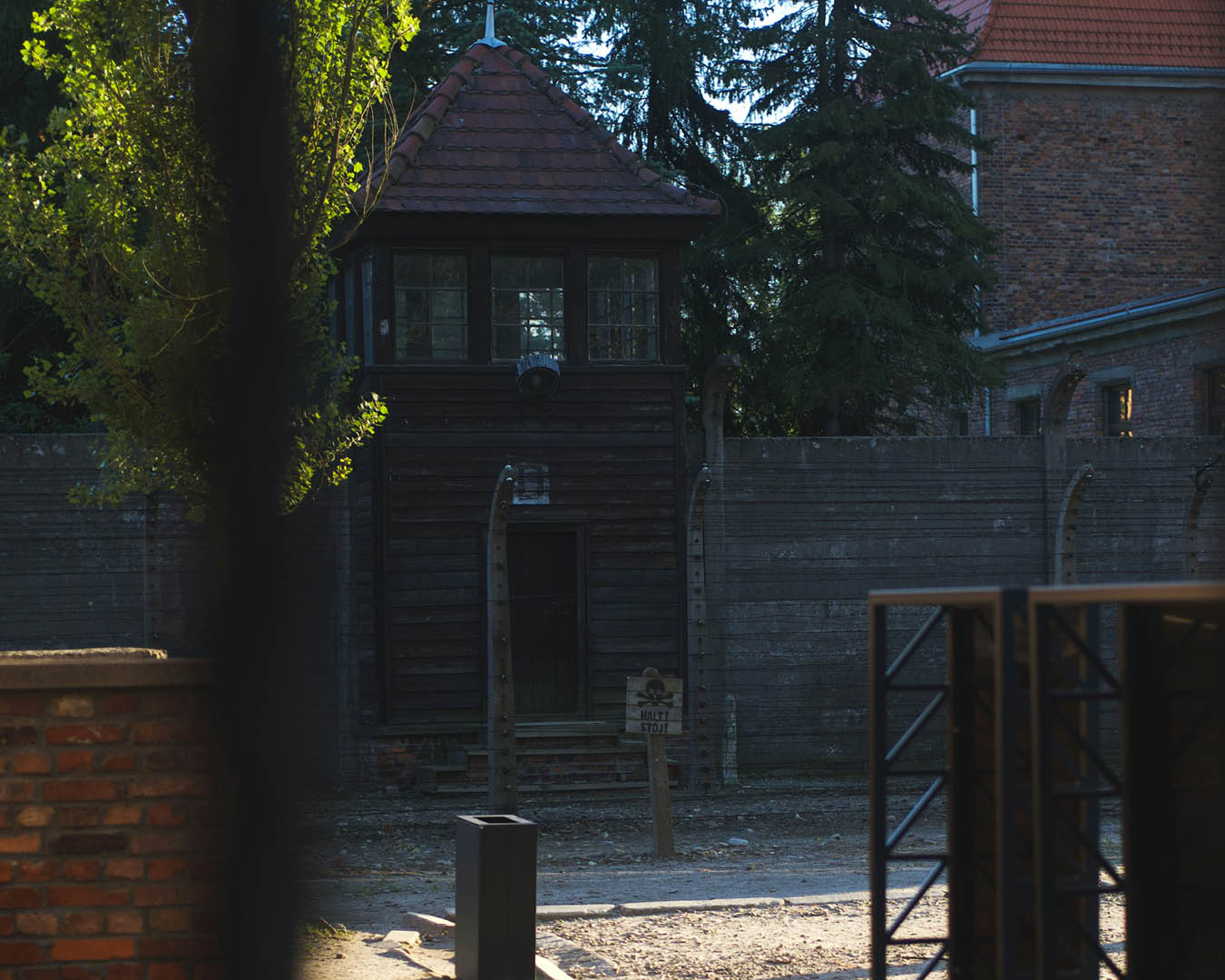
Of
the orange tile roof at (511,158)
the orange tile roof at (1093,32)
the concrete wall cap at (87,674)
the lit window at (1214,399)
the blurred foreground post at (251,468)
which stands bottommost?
the concrete wall cap at (87,674)

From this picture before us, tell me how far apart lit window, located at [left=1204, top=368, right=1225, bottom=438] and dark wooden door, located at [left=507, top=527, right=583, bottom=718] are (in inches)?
369

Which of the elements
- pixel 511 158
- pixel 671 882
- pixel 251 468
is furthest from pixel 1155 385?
pixel 251 468

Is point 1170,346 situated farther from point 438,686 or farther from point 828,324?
point 438,686

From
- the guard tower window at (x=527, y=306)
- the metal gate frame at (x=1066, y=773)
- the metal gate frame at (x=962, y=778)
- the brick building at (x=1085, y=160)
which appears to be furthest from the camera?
the brick building at (x=1085, y=160)

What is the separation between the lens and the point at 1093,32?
1141 inches

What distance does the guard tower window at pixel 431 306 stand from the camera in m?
14.5

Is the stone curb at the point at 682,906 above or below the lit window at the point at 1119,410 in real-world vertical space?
below

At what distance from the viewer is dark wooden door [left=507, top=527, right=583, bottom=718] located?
47.9 ft

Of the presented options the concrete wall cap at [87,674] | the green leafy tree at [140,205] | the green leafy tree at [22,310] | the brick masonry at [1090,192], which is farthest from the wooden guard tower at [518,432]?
the brick masonry at [1090,192]

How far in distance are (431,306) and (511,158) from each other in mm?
1547

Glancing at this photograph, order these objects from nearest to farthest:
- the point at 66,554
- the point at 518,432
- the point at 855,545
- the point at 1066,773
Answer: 1. the point at 1066,773
2. the point at 66,554
3. the point at 855,545
4. the point at 518,432

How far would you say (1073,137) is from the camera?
2822 centimetres

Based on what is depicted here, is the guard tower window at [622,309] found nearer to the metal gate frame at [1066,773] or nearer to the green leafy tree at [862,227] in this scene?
the green leafy tree at [862,227]

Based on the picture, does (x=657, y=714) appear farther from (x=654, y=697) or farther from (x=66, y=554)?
(x=66, y=554)
